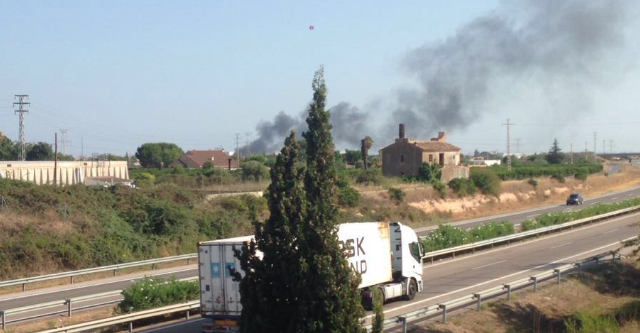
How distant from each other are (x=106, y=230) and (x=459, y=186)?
43.7 meters

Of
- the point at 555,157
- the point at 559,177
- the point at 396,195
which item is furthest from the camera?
the point at 555,157

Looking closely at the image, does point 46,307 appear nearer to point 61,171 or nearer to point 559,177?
point 61,171

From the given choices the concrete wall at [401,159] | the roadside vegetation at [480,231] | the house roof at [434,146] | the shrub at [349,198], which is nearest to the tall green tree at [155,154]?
the concrete wall at [401,159]

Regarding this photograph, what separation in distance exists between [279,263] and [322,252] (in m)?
0.68

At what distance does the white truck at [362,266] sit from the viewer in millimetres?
19688

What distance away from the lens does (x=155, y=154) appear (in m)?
130

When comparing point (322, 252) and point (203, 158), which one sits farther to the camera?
point (203, 158)

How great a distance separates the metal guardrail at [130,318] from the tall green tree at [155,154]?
346 ft

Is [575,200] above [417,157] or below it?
below

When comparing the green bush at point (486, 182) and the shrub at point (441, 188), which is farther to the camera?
the green bush at point (486, 182)

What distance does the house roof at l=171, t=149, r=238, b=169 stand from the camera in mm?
117938

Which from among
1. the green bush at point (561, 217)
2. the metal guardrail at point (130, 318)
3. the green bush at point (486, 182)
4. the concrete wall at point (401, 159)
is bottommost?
the metal guardrail at point (130, 318)

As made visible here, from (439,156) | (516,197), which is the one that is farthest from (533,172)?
(439,156)

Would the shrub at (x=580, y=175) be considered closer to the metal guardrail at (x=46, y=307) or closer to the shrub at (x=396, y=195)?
the shrub at (x=396, y=195)
